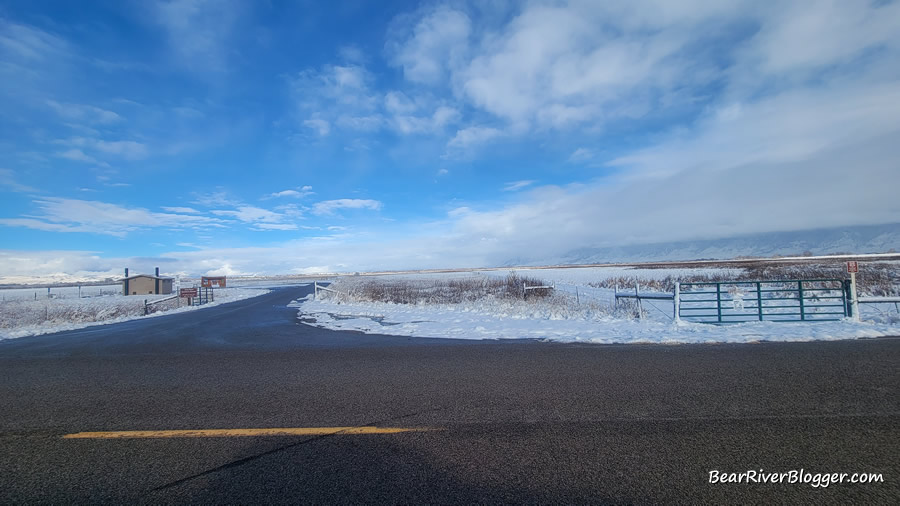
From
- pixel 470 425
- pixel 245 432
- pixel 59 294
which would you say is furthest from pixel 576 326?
pixel 59 294

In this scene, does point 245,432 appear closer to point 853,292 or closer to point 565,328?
point 565,328

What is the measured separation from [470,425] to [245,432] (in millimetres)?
2319

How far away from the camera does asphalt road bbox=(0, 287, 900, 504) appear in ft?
10.1

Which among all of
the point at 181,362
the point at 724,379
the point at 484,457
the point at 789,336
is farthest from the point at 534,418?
the point at 789,336

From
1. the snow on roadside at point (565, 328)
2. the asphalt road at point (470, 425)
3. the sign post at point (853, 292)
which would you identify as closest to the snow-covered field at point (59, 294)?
the snow on roadside at point (565, 328)

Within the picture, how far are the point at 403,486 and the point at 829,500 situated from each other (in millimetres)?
2958

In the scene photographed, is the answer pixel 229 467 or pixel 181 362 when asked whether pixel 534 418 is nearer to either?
pixel 229 467

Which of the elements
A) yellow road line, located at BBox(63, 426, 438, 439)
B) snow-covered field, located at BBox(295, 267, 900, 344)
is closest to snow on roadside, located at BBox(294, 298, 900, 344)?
snow-covered field, located at BBox(295, 267, 900, 344)

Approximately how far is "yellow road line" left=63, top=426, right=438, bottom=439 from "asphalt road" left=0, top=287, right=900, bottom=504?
0.12 m

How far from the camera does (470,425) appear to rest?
→ 4.33 meters

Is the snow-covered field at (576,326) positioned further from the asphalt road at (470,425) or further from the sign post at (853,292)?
the asphalt road at (470,425)

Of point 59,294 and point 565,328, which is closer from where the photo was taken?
point 565,328

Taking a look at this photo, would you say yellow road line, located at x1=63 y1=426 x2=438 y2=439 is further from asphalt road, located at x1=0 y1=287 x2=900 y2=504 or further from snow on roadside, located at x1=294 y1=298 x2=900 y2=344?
snow on roadside, located at x1=294 y1=298 x2=900 y2=344

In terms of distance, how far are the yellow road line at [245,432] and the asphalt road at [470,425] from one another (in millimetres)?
119
